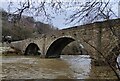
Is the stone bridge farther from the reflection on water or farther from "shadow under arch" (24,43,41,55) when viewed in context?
the reflection on water

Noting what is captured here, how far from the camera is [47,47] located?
2827 cm

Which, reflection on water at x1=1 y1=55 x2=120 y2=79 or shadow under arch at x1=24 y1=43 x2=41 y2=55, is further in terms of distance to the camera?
shadow under arch at x1=24 y1=43 x2=41 y2=55

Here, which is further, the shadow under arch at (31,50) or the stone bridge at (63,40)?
the shadow under arch at (31,50)

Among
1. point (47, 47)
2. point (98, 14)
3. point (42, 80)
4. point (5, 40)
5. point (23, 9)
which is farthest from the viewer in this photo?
point (5, 40)

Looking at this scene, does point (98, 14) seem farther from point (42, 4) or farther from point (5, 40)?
point (5, 40)

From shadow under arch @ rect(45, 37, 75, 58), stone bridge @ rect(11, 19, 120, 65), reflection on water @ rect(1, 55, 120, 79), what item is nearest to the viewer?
reflection on water @ rect(1, 55, 120, 79)

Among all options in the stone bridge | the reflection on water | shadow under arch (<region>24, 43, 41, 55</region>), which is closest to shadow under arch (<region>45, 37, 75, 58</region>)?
the stone bridge

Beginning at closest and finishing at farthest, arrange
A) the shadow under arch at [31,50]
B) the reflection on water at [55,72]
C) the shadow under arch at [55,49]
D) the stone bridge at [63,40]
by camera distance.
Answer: the reflection on water at [55,72], the stone bridge at [63,40], the shadow under arch at [55,49], the shadow under arch at [31,50]

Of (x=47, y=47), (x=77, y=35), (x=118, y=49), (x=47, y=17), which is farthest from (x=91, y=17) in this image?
(x=47, y=47)

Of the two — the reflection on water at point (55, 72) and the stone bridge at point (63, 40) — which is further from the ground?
the stone bridge at point (63, 40)

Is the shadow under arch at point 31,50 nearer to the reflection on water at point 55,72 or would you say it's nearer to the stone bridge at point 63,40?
the stone bridge at point 63,40

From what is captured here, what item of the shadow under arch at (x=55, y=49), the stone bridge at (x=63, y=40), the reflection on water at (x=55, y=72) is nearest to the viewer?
the reflection on water at (x=55, y=72)

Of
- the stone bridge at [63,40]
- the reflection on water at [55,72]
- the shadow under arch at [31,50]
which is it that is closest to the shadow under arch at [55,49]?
the stone bridge at [63,40]

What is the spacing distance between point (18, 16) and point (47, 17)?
45cm
